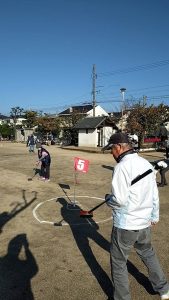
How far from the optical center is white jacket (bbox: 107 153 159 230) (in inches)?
145

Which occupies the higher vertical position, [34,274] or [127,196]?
[127,196]

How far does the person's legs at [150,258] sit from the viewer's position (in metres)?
4.03

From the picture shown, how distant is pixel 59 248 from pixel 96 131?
106 feet

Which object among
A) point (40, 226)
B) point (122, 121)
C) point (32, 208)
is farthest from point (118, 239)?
point (122, 121)

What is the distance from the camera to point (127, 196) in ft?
12.1

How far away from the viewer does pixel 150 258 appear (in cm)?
420

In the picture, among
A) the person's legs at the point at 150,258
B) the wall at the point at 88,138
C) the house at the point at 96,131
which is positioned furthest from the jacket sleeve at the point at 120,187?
the wall at the point at 88,138

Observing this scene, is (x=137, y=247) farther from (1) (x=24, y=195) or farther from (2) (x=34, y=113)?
(2) (x=34, y=113)

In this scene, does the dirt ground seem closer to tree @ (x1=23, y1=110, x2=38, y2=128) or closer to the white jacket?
the white jacket

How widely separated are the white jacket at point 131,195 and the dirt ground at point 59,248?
136cm

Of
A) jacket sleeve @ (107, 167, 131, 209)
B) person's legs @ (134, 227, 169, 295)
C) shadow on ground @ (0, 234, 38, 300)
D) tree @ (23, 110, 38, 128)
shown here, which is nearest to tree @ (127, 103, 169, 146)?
tree @ (23, 110, 38, 128)

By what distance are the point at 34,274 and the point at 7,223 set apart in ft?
9.42

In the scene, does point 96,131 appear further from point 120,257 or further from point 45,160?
point 120,257

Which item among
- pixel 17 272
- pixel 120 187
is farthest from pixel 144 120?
pixel 120 187
